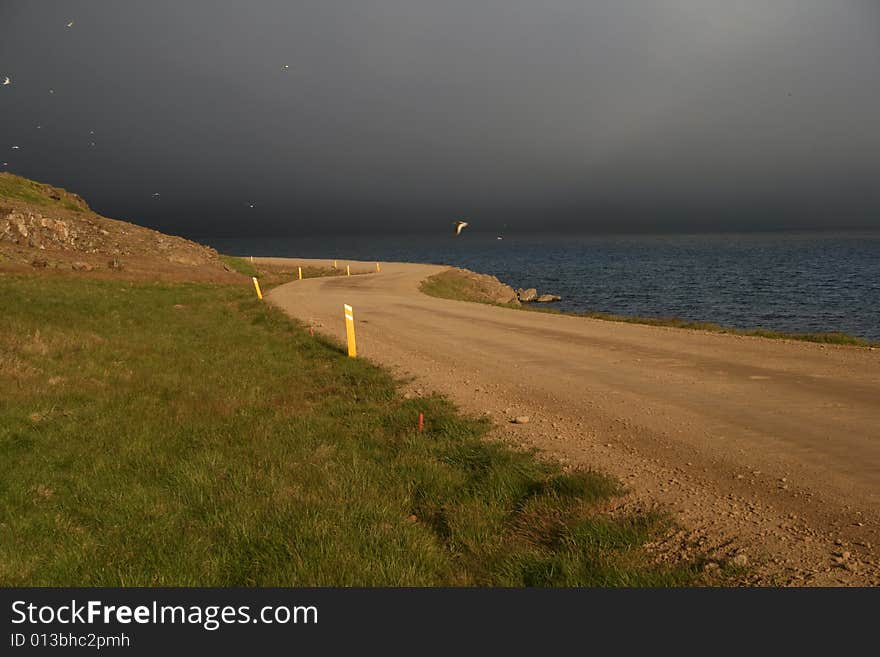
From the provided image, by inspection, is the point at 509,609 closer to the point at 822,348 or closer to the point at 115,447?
the point at 115,447

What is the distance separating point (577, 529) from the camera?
4766 mm

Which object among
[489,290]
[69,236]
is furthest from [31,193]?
[489,290]

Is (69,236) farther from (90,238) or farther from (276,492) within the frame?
(276,492)

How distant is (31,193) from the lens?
57.6 m

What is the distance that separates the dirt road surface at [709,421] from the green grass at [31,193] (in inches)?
2332

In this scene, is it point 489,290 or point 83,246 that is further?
point 489,290

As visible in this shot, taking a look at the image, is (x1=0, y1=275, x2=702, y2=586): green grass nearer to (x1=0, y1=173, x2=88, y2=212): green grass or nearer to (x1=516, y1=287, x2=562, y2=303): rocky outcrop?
(x1=516, y1=287, x2=562, y2=303): rocky outcrop

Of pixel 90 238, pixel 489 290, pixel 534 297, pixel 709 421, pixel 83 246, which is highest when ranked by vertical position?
pixel 90 238

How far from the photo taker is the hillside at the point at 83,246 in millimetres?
37406

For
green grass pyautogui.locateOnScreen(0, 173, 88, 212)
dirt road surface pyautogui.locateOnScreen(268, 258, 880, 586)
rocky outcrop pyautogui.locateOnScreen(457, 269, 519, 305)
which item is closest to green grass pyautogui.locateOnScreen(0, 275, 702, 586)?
dirt road surface pyautogui.locateOnScreen(268, 258, 880, 586)

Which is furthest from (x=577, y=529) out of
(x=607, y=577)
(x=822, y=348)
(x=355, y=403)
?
(x=822, y=348)

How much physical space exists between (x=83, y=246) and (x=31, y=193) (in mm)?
21464

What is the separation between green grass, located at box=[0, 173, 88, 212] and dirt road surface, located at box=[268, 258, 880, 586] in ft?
194

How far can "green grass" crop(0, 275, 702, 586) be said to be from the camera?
14.1ft
